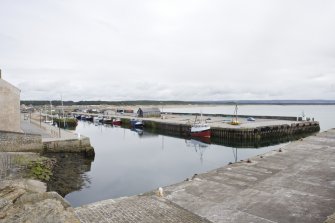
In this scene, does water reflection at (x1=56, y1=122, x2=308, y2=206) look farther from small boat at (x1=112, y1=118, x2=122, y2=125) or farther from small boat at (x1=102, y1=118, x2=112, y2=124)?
small boat at (x1=102, y1=118, x2=112, y2=124)

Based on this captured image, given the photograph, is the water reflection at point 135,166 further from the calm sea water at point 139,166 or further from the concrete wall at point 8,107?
the concrete wall at point 8,107

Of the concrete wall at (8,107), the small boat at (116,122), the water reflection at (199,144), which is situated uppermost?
the concrete wall at (8,107)

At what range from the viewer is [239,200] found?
12.7m

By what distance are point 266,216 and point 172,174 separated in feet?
49.2

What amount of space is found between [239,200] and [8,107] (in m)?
27.2

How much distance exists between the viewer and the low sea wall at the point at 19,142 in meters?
24.3

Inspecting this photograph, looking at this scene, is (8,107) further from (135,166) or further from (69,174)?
(135,166)

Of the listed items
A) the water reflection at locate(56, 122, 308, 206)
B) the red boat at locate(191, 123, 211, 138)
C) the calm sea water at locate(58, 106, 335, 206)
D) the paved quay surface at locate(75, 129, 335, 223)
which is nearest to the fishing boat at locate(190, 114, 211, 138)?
the red boat at locate(191, 123, 211, 138)

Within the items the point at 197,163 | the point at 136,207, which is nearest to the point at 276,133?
the point at 197,163

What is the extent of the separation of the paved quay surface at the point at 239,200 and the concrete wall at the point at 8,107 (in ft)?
75.6

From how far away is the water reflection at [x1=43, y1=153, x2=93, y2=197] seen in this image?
20188 mm

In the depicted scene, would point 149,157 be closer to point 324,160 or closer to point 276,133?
point 324,160

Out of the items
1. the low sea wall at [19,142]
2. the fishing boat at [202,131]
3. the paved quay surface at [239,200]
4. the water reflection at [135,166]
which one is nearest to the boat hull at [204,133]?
the fishing boat at [202,131]

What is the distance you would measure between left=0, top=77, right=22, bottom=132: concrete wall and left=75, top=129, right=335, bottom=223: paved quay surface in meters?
23.0
